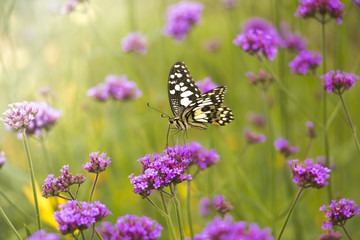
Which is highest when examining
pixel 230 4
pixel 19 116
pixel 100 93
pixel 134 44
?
pixel 230 4

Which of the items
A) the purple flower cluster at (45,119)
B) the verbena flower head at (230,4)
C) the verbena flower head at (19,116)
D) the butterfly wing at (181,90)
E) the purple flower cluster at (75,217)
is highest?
the verbena flower head at (230,4)

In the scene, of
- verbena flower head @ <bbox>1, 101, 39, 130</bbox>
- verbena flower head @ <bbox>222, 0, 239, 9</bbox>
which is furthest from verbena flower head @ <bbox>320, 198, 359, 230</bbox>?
verbena flower head @ <bbox>222, 0, 239, 9</bbox>

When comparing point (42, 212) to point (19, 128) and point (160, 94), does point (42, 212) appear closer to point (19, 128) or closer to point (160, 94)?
point (19, 128)

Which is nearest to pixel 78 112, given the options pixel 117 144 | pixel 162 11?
pixel 117 144

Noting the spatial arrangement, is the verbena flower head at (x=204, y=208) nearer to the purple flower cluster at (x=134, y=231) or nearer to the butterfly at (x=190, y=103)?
the butterfly at (x=190, y=103)

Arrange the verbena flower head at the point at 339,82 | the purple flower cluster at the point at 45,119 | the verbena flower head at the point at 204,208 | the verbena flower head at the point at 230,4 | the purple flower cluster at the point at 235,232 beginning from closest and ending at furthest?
1. the purple flower cluster at the point at 235,232
2. the verbena flower head at the point at 339,82
3. the purple flower cluster at the point at 45,119
4. the verbena flower head at the point at 204,208
5. the verbena flower head at the point at 230,4

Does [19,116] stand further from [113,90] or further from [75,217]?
[113,90]

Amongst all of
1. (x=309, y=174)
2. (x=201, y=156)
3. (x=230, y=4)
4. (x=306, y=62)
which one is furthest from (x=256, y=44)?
(x=230, y=4)

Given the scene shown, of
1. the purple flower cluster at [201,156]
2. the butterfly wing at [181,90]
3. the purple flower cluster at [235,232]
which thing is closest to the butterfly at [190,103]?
the butterfly wing at [181,90]
